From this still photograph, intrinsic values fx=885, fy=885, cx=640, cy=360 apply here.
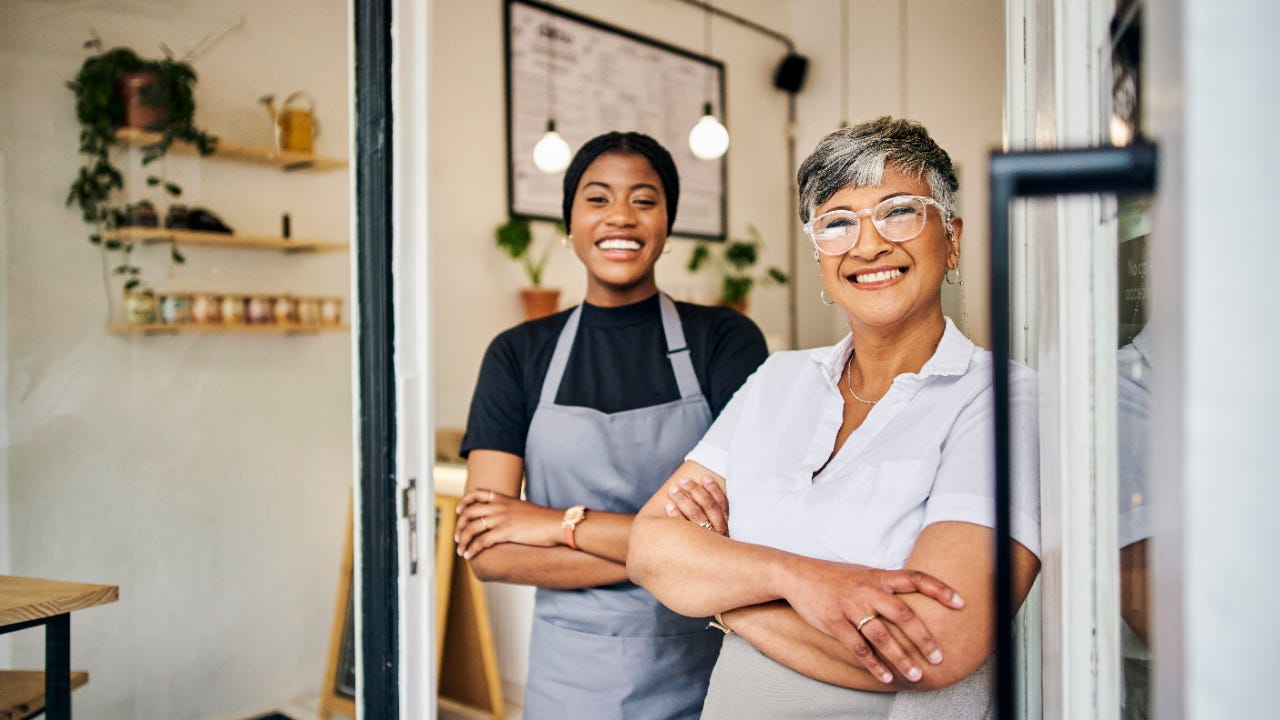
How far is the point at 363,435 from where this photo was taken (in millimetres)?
1739

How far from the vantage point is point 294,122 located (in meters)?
2.60

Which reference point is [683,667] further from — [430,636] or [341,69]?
[341,69]

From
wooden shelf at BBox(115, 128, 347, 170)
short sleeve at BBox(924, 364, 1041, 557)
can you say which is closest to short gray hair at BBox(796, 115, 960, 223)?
short sleeve at BBox(924, 364, 1041, 557)

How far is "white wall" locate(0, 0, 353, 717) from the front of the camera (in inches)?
71.4

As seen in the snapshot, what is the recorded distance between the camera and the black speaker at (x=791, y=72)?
5.99 feet

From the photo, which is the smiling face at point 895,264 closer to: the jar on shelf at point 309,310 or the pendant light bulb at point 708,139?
the pendant light bulb at point 708,139

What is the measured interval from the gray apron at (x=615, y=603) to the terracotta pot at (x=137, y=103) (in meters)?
1.28

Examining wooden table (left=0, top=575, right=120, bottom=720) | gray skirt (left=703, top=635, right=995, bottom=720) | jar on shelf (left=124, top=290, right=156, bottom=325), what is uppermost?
jar on shelf (left=124, top=290, right=156, bottom=325)

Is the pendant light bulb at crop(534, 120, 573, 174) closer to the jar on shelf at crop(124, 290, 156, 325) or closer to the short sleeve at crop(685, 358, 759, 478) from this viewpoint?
the jar on shelf at crop(124, 290, 156, 325)

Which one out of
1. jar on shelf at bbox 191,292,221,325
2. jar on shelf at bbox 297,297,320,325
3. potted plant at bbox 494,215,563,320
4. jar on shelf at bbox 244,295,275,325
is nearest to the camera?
jar on shelf at bbox 191,292,221,325

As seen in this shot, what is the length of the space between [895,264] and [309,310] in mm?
2112

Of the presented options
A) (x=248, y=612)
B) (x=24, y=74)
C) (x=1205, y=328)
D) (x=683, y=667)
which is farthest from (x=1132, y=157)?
(x=248, y=612)

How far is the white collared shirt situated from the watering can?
191 cm

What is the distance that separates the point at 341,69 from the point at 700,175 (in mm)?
997
